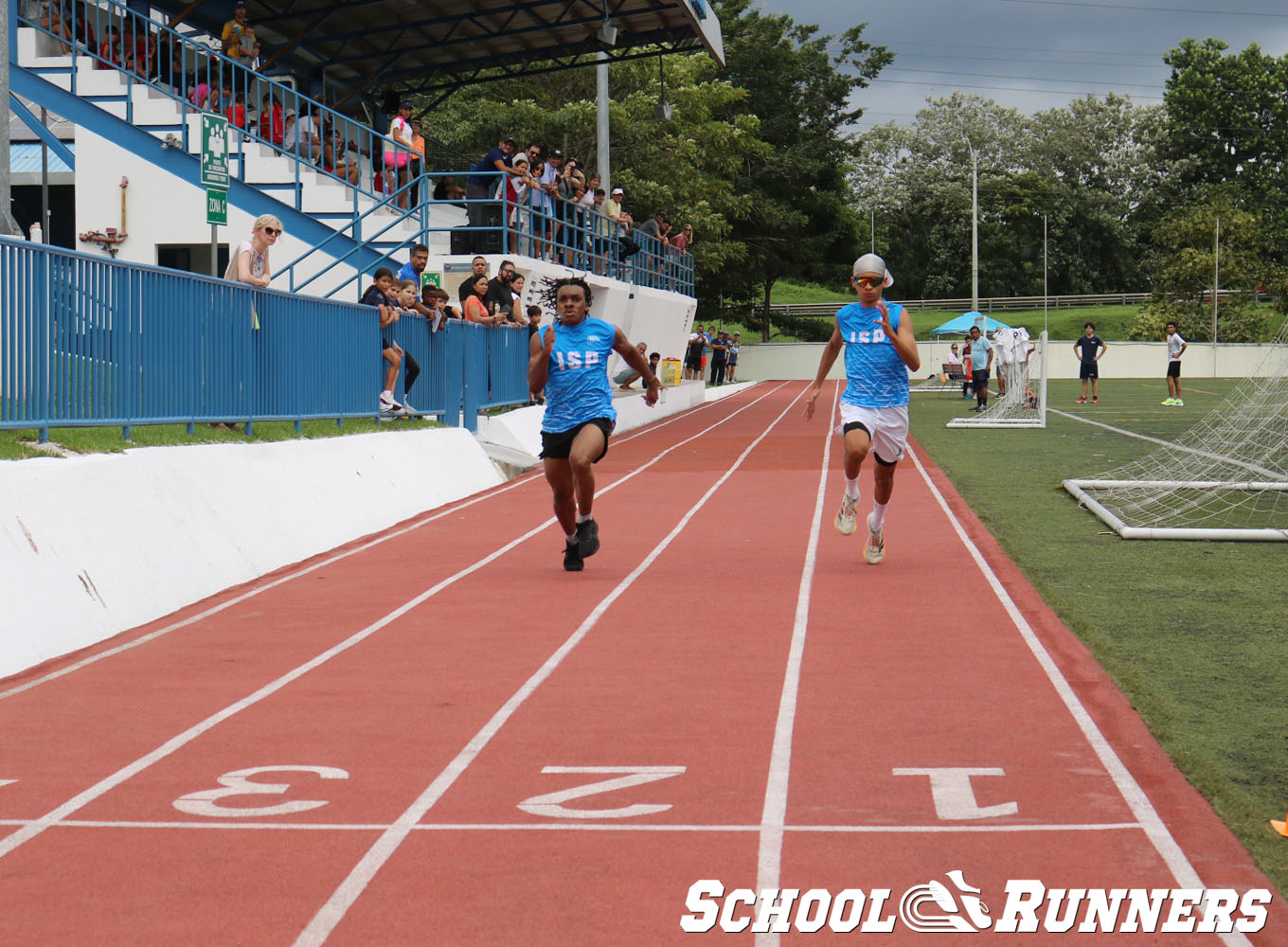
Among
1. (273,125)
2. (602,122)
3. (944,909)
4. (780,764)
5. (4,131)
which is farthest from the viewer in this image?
(602,122)

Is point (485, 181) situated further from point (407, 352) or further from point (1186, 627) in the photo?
point (1186, 627)

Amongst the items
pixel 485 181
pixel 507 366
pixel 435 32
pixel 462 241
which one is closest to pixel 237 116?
pixel 462 241

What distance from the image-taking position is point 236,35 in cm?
2580

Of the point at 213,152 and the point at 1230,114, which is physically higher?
the point at 1230,114

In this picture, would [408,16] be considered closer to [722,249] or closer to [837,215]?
[722,249]

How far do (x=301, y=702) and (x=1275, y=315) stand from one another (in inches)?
3442

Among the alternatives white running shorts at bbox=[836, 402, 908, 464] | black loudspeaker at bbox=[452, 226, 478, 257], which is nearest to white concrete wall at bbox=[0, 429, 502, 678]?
white running shorts at bbox=[836, 402, 908, 464]

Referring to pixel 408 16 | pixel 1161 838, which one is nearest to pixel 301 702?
pixel 1161 838

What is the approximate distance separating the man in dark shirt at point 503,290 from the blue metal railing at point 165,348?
452cm

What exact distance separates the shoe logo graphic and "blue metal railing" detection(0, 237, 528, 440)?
6537 millimetres

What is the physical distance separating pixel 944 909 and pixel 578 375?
7.29 metres

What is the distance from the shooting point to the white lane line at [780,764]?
4.76 meters

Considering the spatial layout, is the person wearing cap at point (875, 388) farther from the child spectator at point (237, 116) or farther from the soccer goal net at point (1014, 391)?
the soccer goal net at point (1014, 391)

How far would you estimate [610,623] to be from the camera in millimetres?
9289
